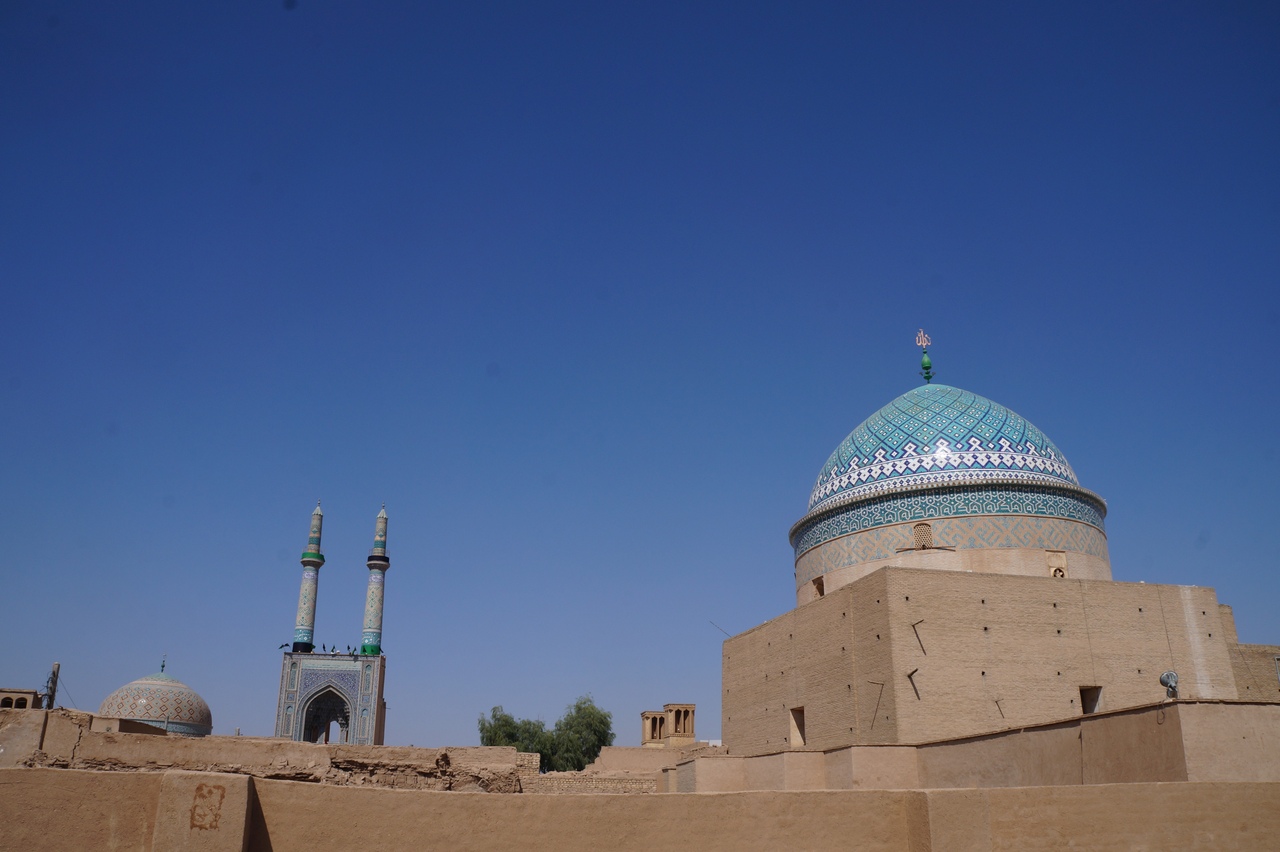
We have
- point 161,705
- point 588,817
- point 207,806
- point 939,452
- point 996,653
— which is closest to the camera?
point 207,806

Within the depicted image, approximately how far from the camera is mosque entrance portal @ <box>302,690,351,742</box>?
29.6 m

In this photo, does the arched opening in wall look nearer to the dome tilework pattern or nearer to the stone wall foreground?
the stone wall foreground

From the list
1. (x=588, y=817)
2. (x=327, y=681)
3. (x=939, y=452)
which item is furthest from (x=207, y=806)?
(x=327, y=681)

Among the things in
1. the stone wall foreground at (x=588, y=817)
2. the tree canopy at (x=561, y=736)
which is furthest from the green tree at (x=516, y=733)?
the stone wall foreground at (x=588, y=817)

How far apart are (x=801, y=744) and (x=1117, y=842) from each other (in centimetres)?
836

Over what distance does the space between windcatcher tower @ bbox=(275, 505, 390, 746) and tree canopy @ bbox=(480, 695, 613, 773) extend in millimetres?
3706

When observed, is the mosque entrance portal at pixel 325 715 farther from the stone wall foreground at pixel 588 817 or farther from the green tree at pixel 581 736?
the stone wall foreground at pixel 588 817

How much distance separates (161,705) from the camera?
96.2 feet

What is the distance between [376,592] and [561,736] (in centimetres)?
747

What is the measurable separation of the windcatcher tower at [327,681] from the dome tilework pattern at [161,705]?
128 inches

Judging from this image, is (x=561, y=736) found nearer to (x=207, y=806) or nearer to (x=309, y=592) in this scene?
(x=309, y=592)

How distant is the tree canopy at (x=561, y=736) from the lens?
31.3 metres

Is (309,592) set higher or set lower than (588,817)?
higher

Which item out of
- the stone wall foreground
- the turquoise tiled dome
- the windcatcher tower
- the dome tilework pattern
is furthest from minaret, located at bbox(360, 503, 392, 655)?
the stone wall foreground
